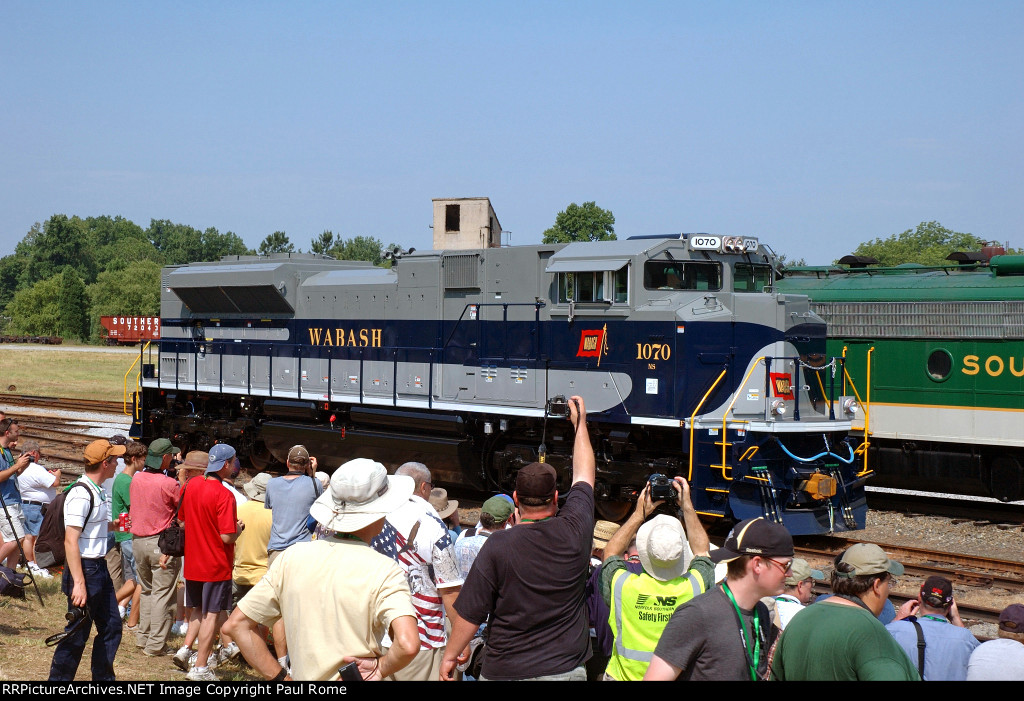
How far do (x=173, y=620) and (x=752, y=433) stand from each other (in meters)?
6.65

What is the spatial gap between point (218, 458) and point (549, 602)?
4.00 metres

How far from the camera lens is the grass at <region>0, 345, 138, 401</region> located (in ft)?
117

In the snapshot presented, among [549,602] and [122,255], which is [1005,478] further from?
[122,255]

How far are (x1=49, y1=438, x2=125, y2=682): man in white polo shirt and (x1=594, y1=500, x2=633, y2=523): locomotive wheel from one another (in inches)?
278

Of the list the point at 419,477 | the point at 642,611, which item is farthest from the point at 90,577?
the point at 642,611

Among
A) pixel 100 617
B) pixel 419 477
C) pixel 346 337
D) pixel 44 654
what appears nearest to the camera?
pixel 419 477

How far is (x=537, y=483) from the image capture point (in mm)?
4254

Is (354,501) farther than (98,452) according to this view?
No

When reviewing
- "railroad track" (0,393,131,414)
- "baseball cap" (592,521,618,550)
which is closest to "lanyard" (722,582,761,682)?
"baseball cap" (592,521,618,550)

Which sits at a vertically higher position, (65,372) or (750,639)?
(750,639)

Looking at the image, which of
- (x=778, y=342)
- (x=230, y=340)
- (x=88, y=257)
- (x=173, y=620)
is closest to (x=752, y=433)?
(x=778, y=342)

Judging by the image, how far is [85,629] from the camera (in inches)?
235

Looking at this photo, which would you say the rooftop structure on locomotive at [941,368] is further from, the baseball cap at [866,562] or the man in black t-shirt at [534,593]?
Answer: the man in black t-shirt at [534,593]
